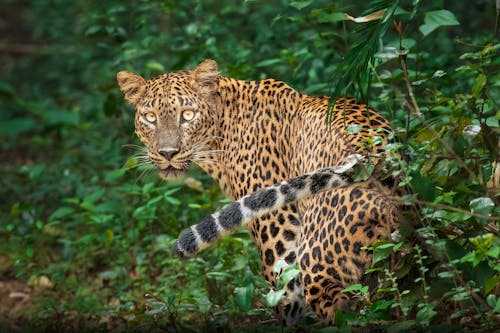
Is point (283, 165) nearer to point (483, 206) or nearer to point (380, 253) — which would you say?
point (380, 253)

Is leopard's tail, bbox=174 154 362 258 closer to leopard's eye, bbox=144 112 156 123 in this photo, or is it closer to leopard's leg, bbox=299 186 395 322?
leopard's leg, bbox=299 186 395 322

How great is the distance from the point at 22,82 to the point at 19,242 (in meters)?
6.87

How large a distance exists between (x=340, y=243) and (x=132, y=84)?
2576 millimetres

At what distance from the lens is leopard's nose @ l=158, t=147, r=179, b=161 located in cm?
631

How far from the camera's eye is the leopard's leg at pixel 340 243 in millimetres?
4973

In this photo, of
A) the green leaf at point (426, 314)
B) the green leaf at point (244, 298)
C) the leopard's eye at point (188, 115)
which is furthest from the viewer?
the leopard's eye at point (188, 115)

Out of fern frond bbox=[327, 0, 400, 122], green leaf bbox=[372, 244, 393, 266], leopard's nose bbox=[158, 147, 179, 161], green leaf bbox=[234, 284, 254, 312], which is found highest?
fern frond bbox=[327, 0, 400, 122]

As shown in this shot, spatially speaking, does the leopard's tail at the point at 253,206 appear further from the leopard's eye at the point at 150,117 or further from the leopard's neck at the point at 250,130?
the leopard's eye at the point at 150,117

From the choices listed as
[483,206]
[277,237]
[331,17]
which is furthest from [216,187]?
[483,206]

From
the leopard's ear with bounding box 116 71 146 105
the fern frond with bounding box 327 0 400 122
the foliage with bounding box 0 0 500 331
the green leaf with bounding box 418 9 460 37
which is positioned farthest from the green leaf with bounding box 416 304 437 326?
the leopard's ear with bounding box 116 71 146 105

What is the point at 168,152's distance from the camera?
20.7 ft

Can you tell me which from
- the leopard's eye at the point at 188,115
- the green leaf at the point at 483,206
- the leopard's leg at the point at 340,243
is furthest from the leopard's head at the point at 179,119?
the green leaf at the point at 483,206

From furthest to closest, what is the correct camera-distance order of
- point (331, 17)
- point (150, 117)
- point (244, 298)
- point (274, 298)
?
point (331, 17)
point (150, 117)
point (244, 298)
point (274, 298)

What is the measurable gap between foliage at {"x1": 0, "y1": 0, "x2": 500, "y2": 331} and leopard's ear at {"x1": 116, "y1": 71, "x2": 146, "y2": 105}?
556 millimetres
